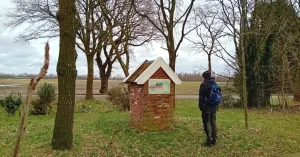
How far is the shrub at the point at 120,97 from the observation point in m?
16.4

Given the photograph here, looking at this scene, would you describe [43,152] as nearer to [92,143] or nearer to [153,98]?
[92,143]

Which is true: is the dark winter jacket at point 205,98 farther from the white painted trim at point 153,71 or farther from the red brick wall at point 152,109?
the white painted trim at point 153,71

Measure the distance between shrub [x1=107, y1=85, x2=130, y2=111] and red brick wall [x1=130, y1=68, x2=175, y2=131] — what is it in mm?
6636

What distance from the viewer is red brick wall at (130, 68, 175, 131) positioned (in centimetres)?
913

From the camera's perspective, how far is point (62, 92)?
296 inches

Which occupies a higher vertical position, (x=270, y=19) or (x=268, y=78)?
(x=270, y=19)

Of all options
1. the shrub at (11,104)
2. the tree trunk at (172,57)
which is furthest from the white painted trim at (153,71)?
the shrub at (11,104)

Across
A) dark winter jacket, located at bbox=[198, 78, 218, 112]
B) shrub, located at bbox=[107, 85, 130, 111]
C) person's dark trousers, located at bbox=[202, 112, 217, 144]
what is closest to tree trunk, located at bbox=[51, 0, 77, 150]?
dark winter jacket, located at bbox=[198, 78, 218, 112]

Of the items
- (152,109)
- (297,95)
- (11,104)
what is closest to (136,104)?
(152,109)

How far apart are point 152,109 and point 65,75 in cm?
285

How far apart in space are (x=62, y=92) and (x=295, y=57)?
48.2 feet

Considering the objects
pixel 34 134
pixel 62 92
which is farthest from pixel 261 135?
pixel 34 134

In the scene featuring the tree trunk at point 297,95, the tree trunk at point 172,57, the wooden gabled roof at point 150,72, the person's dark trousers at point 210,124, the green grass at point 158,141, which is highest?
the tree trunk at point 172,57

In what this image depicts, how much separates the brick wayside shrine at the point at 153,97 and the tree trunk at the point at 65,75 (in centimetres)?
223
